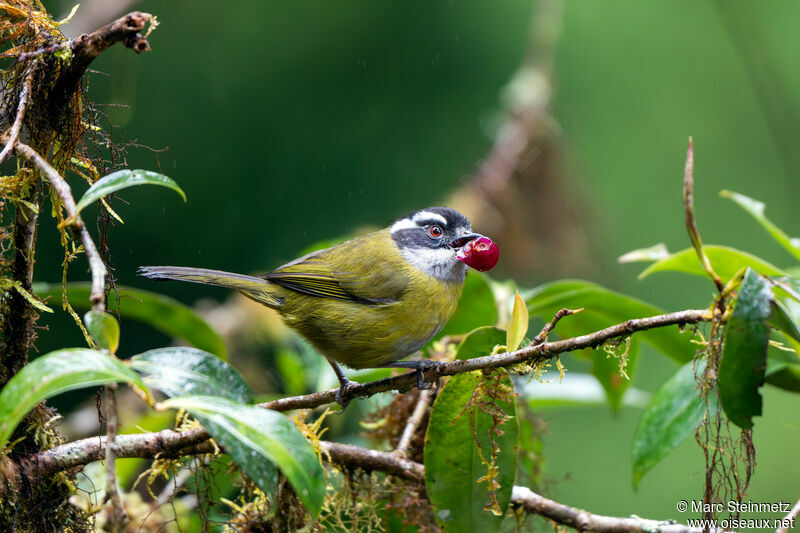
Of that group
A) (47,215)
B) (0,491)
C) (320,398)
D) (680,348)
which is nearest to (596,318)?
(680,348)

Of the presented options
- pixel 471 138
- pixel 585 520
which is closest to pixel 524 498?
pixel 585 520

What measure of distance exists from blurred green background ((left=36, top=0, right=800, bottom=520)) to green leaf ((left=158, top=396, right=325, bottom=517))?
3.98 meters

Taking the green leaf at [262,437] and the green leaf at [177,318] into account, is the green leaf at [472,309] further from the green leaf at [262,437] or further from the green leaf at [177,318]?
the green leaf at [262,437]

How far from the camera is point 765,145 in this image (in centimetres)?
911

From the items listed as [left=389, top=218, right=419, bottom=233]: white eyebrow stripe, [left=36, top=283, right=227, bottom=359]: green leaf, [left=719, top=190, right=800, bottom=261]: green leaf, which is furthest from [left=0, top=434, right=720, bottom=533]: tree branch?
[left=389, top=218, right=419, bottom=233]: white eyebrow stripe

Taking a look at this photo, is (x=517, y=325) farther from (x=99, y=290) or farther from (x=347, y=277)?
(x=347, y=277)

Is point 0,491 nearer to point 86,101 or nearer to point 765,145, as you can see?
point 86,101

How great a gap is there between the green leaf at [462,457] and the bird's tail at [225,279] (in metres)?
1.06

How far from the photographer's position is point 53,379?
1.17 m

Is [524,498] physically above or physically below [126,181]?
below

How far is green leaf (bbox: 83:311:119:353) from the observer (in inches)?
48.5

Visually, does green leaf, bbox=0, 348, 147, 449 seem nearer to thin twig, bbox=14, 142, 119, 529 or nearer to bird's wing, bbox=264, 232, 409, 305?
thin twig, bbox=14, 142, 119, 529

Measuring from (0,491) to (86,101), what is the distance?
91 cm

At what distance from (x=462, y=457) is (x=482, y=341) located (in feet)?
1.09
